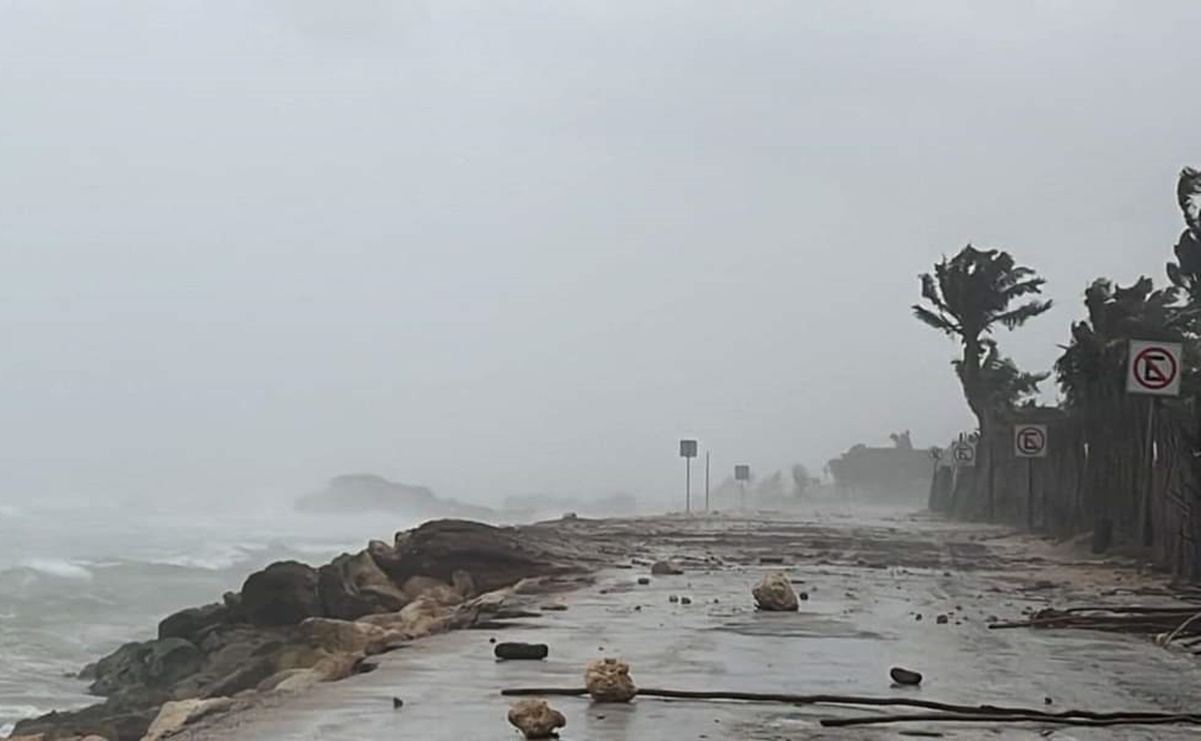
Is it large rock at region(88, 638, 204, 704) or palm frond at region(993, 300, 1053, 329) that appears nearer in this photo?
large rock at region(88, 638, 204, 704)

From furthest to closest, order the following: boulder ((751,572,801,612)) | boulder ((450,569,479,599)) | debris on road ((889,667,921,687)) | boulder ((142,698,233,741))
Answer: boulder ((450,569,479,599)) < boulder ((751,572,801,612)) < debris on road ((889,667,921,687)) < boulder ((142,698,233,741))

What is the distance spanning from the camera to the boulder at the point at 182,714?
11.9 m

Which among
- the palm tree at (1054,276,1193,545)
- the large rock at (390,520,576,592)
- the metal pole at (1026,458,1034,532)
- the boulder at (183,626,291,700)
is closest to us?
the boulder at (183,626,291,700)

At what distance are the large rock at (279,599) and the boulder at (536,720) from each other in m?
13.9

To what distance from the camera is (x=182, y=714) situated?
1252cm

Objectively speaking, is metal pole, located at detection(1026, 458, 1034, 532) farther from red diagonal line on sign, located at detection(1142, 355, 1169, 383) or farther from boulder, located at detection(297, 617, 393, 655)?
boulder, located at detection(297, 617, 393, 655)

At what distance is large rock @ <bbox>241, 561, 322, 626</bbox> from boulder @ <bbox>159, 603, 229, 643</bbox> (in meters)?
0.42

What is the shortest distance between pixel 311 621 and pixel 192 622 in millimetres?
6865

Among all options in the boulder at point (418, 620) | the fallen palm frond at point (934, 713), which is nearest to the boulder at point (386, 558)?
the boulder at point (418, 620)

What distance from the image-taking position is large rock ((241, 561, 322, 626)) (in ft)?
77.5

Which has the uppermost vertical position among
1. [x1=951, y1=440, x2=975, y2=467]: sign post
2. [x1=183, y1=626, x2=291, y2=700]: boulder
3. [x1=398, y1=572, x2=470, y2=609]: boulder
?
[x1=951, y1=440, x2=975, y2=467]: sign post

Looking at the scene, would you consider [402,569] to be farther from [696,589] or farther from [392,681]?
[392,681]

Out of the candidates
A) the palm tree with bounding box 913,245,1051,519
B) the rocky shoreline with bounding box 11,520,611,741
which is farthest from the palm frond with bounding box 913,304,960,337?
the rocky shoreline with bounding box 11,520,611,741

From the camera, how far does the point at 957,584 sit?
82.2 ft
